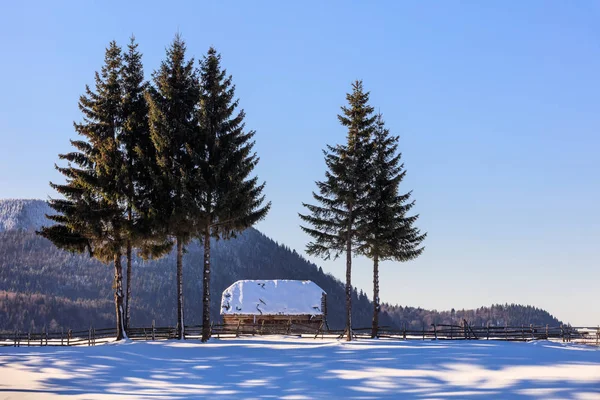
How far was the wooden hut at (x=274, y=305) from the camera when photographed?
67.6m

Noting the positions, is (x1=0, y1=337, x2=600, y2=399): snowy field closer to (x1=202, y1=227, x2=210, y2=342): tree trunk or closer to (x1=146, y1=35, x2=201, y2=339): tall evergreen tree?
(x1=202, y1=227, x2=210, y2=342): tree trunk

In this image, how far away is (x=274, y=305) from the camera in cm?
6844

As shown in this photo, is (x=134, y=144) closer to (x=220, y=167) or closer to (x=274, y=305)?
(x=220, y=167)

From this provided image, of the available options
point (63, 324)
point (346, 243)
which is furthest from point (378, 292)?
point (63, 324)

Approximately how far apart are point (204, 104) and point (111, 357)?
1512cm

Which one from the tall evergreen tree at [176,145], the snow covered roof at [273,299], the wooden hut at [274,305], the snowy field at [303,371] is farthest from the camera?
the snow covered roof at [273,299]

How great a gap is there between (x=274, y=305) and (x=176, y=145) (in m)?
30.6

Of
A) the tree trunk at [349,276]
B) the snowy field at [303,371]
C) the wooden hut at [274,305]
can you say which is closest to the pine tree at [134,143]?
the snowy field at [303,371]

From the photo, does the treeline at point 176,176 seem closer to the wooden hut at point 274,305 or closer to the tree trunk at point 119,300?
the tree trunk at point 119,300

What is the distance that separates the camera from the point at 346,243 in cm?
4450

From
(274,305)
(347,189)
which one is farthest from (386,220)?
(274,305)

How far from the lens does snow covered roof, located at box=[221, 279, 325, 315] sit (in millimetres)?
67875

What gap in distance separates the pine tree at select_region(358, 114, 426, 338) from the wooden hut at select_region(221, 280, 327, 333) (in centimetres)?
1990

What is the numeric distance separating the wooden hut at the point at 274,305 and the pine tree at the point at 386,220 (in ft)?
65.3
